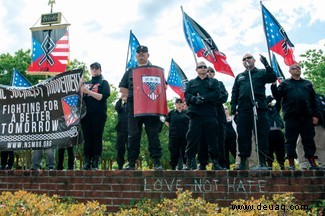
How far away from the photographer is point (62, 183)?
6.43m

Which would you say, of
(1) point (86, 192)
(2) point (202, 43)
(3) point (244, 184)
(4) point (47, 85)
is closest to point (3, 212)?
(1) point (86, 192)

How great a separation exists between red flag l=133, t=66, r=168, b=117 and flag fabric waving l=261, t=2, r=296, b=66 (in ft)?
11.4

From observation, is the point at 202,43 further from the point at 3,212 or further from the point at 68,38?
the point at 3,212

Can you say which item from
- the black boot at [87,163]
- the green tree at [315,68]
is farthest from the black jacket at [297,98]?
the green tree at [315,68]

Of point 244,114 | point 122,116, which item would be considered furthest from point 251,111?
point 122,116

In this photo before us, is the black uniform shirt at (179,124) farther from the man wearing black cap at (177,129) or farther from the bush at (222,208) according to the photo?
the bush at (222,208)

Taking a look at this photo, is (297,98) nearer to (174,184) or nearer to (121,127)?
(174,184)

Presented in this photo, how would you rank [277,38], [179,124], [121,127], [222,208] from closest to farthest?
1. [222,208]
2. [121,127]
3. [277,38]
4. [179,124]

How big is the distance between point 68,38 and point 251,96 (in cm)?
564

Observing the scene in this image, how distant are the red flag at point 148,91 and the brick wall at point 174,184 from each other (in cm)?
95

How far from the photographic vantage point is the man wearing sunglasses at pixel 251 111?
6195 millimetres

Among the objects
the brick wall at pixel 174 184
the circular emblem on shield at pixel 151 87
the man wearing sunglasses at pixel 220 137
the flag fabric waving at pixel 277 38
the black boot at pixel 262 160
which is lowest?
the brick wall at pixel 174 184

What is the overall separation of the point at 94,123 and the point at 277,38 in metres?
4.51

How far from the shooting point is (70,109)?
716cm
